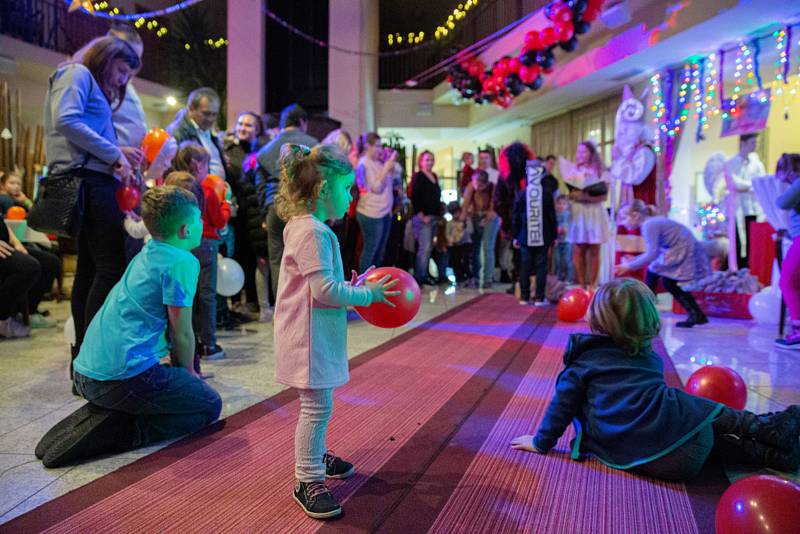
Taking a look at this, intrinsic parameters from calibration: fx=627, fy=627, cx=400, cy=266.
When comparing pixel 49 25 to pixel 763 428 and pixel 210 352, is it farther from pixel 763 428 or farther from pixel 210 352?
pixel 763 428

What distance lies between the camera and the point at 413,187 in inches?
336

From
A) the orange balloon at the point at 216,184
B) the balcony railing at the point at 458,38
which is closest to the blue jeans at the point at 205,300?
the orange balloon at the point at 216,184

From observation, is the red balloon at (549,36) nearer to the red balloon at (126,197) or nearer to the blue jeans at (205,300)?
the blue jeans at (205,300)

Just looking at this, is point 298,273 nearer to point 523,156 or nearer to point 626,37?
point 523,156

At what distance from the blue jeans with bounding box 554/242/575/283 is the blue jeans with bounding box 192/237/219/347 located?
5.09m

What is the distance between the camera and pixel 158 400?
2.29 meters

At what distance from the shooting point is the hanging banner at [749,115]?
8.78m

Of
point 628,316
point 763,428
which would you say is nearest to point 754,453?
point 763,428

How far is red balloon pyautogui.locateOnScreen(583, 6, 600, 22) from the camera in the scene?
8820 mm

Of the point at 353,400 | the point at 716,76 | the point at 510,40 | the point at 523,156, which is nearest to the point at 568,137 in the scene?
the point at 510,40

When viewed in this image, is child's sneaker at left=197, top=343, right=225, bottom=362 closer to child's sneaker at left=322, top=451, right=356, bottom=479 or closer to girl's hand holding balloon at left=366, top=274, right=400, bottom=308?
child's sneaker at left=322, top=451, right=356, bottom=479

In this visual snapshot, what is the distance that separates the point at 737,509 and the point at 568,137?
40.2ft

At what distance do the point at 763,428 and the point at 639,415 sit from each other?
46 centimetres

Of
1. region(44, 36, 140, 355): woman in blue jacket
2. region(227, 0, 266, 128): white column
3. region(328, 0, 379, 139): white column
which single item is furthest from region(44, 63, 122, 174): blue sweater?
region(227, 0, 266, 128): white column
